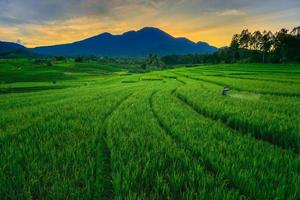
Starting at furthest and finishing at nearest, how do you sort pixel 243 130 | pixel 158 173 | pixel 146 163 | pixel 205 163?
pixel 243 130 → pixel 205 163 → pixel 146 163 → pixel 158 173

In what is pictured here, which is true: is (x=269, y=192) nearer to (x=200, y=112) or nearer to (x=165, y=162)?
(x=165, y=162)

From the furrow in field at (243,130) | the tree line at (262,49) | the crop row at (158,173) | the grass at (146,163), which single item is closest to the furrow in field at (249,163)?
the grass at (146,163)

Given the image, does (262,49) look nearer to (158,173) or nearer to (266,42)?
(266,42)

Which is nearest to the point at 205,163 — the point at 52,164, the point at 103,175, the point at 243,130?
the point at 103,175

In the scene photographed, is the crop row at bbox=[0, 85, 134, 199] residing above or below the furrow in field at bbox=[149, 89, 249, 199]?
above

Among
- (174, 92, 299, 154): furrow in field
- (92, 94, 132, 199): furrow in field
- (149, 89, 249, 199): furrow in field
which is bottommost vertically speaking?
(174, 92, 299, 154): furrow in field

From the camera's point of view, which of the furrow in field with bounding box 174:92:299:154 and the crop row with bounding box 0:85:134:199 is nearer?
the crop row with bounding box 0:85:134:199

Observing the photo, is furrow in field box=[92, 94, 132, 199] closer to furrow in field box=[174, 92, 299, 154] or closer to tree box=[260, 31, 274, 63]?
furrow in field box=[174, 92, 299, 154]

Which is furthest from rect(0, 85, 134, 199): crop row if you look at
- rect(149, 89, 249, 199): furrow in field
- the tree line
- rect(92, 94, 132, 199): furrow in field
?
the tree line

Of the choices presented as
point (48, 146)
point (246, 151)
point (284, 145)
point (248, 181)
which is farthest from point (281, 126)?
point (48, 146)

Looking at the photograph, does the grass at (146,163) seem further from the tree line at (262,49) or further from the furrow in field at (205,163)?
the tree line at (262,49)

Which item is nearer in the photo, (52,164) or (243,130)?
(52,164)

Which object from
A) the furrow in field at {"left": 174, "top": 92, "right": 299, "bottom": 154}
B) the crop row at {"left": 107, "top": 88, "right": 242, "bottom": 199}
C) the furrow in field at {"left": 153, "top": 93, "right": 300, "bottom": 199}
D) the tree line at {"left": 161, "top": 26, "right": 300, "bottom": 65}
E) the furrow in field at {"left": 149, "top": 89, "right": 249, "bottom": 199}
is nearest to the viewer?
the crop row at {"left": 107, "top": 88, "right": 242, "bottom": 199}

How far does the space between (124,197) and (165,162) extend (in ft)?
4.32
